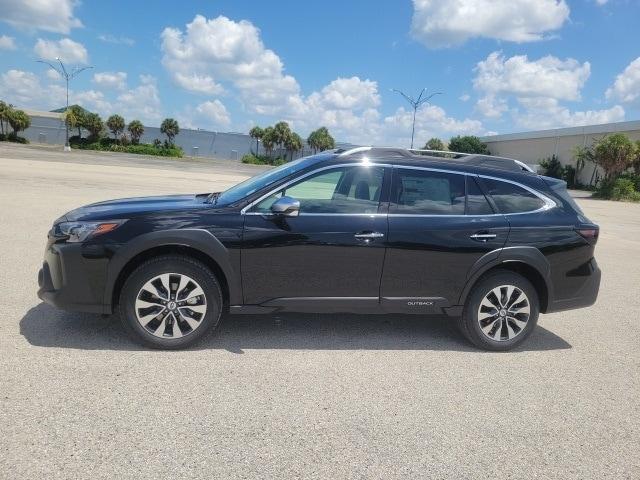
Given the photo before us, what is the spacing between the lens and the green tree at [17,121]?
6312 centimetres

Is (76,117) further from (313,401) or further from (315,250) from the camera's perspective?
(313,401)

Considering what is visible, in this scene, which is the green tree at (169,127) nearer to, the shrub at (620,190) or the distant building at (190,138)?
the distant building at (190,138)

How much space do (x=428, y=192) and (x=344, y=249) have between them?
975 millimetres

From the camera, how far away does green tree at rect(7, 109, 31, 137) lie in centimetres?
6312

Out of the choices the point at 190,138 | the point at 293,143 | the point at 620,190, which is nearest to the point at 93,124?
the point at 190,138

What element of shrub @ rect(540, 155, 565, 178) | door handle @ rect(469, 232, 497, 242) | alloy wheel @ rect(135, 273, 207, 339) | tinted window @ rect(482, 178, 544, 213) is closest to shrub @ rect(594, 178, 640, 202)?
shrub @ rect(540, 155, 565, 178)

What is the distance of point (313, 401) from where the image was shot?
373 centimetres

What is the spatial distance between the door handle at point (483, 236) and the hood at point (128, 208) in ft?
7.90

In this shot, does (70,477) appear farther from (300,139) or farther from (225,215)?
(300,139)

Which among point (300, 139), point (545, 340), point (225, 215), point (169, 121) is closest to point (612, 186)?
point (545, 340)

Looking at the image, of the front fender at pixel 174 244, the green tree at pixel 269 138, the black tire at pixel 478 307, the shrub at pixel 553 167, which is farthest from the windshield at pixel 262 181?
the green tree at pixel 269 138

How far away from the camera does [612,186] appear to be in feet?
118

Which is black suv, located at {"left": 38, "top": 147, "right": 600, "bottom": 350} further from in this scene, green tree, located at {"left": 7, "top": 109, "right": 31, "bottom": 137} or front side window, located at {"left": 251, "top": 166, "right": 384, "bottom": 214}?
green tree, located at {"left": 7, "top": 109, "right": 31, "bottom": 137}

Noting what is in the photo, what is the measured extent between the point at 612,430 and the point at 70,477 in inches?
131
